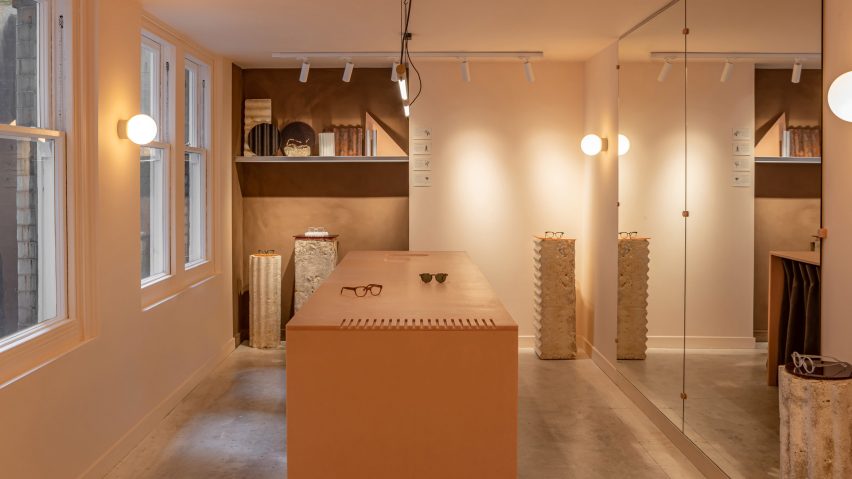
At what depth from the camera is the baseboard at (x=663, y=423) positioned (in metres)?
3.95

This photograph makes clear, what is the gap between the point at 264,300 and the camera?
703 cm

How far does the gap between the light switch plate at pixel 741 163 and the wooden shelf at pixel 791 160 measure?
0.10 meters

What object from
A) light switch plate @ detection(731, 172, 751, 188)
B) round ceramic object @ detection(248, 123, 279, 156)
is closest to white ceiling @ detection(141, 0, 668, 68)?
round ceramic object @ detection(248, 123, 279, 156)

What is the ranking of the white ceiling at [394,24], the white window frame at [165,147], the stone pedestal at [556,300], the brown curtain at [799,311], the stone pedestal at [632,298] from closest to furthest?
the brown curtain at [799,311], the white ceiling at [394,24], the stone pedestal at [632,298], the white window frame at [165,147], the stone pedestal at [556,300]

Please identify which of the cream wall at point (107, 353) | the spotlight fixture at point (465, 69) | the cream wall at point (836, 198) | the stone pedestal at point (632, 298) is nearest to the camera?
the cream wall at point (836, 198)

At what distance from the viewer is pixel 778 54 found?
10.3 ft

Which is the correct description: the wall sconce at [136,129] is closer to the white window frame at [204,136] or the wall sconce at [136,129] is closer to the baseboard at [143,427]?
the baseboard at [143,427]

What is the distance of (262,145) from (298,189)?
0.54 meters

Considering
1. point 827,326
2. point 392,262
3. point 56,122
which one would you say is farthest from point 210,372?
point 827,326

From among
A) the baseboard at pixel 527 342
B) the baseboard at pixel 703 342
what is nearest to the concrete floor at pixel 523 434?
the baseboard at pixel 703 342

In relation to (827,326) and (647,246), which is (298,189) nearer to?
(647,246)

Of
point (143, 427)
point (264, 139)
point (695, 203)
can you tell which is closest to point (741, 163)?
point (695, 203)

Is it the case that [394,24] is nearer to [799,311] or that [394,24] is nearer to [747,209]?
[747,209]

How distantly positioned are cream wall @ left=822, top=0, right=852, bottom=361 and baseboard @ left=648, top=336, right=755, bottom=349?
1.79 feet
